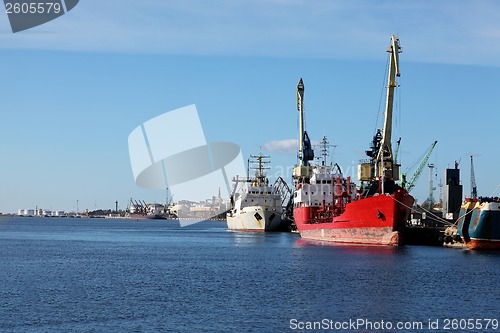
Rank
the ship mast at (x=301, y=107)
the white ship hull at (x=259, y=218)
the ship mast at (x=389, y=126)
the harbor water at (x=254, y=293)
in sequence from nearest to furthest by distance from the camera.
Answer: the harbor water at (x=254, y=293) < the ship mast at (x=389, y=126) < the white ship hull at (x=259, y=218) < the ship mast at (x=301, y=107)

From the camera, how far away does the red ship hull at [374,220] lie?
69.5m

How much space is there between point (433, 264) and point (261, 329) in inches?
1169

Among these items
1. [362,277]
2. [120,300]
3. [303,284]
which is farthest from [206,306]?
[362,277]

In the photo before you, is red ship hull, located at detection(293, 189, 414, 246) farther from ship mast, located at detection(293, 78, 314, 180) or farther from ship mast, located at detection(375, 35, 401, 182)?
ship mast, located at detection(293, 78, 314, 180)

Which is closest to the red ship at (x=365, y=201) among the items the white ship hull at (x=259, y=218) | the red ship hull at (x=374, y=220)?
the red ship hull at (x=374, y=220)

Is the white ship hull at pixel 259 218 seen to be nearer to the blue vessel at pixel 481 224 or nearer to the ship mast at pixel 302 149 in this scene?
the ship mast at pixel 302 149

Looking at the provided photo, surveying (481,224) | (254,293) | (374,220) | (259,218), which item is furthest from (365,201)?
(259,218)

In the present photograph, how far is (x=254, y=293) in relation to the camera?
137 feet

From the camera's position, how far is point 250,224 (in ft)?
457

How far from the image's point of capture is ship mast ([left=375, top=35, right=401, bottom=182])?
90438 millimetres

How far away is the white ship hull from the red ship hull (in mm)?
51299

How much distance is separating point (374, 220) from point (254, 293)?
1276 inches

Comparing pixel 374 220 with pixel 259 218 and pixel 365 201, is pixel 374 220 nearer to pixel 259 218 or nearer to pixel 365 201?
pixel 365 201

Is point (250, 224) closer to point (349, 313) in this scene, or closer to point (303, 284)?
point (303, 284)
